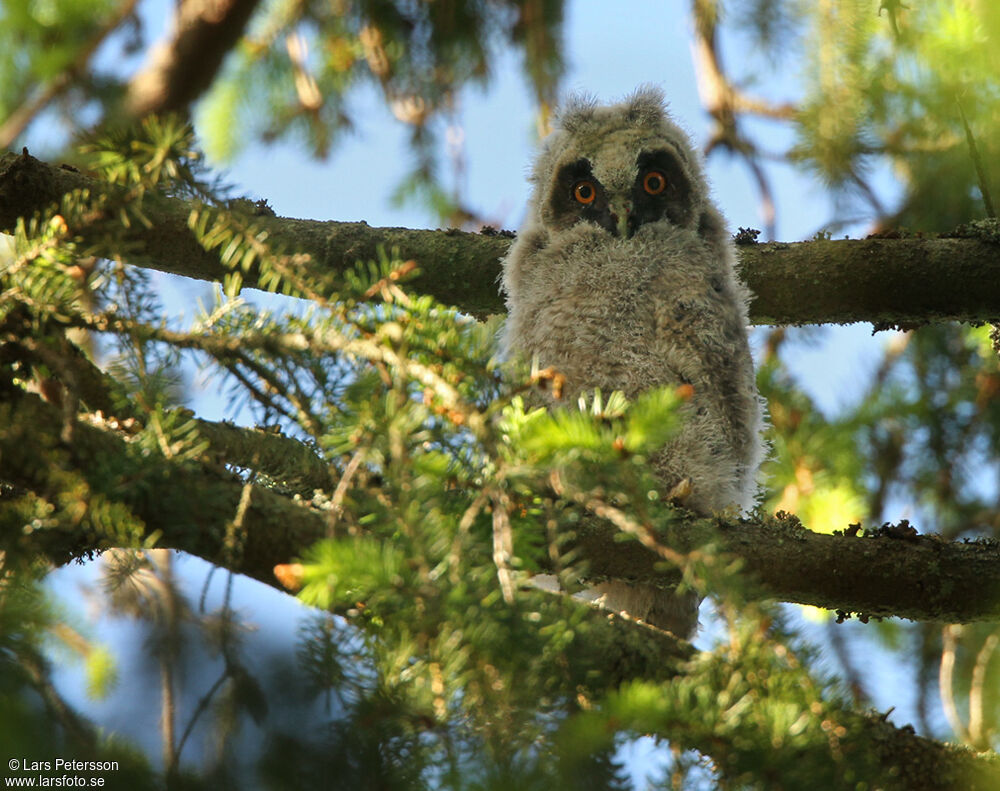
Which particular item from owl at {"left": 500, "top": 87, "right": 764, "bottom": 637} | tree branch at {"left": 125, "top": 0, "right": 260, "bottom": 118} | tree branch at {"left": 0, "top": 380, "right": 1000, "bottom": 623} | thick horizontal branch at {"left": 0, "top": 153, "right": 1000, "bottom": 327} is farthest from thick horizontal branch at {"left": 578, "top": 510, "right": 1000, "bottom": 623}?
tree branch at {"left": 125, "top": 0, "right": 260, "bottom": 118}

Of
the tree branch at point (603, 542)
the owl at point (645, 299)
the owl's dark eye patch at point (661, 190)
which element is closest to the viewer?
the tree branch at point (603, 542)

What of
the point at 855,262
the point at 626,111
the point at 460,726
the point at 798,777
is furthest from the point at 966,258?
the point at 460,726

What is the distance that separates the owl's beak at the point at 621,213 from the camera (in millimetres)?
2885

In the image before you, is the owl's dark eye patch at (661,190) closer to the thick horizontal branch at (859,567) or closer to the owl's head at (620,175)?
the owl's head at (620,175)

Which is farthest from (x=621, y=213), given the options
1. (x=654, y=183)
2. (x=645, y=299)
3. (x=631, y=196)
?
(x=645, y=299)

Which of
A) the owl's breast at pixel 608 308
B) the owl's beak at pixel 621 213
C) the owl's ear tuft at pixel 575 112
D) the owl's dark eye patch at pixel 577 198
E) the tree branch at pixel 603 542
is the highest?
the owl's ear tuft at pixel 575 112

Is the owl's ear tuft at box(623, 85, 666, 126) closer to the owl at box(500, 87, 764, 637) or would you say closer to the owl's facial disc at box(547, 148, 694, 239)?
the owl at box(500, 87, 764, 637)

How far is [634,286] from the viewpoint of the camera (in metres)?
2.76

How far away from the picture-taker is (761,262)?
10.0ft

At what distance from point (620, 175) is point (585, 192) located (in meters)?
0.14

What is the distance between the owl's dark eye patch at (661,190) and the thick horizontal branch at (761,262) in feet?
0.88

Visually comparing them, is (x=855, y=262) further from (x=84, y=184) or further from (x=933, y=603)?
(x=84, y=184)

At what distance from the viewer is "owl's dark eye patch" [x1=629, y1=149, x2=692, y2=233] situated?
2998 mm

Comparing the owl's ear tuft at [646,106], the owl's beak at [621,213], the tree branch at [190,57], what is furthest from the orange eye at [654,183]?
the tree branch at [190,57]
